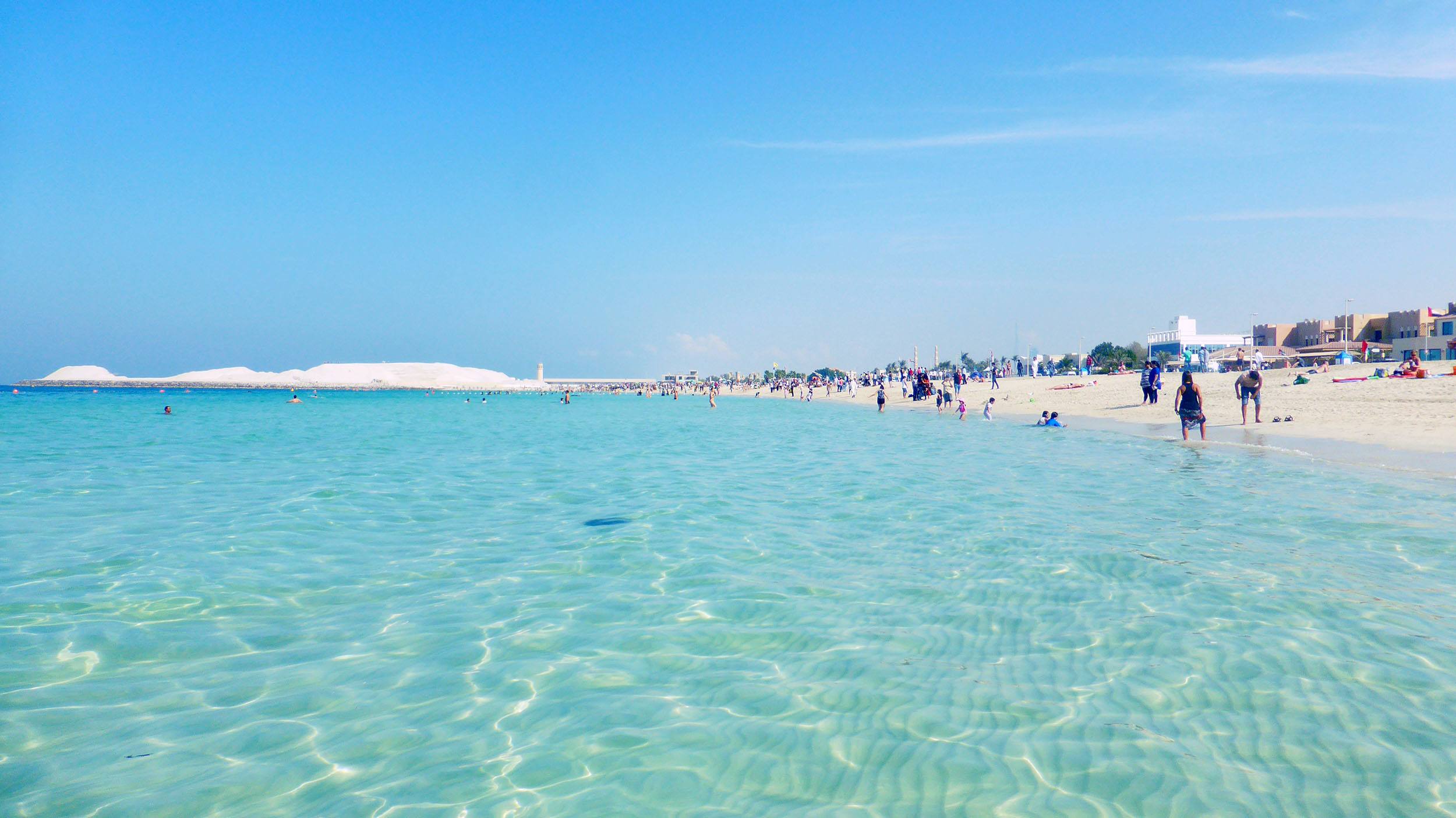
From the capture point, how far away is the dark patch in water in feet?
34.8

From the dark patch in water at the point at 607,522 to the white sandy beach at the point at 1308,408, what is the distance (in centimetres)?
1789

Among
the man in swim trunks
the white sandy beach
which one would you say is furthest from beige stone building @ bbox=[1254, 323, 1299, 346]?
the man in swim trunks

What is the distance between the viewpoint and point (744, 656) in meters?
5.41

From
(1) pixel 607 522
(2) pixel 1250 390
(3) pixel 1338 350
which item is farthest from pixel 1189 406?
(3) pixel 1338 350

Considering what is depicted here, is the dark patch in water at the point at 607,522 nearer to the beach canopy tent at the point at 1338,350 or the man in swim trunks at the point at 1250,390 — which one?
the man in swim trunks at the point at 1250,390

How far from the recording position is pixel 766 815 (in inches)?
134

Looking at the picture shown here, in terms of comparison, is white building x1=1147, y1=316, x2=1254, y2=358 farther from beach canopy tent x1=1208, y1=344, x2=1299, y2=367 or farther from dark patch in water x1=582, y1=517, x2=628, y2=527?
dark patch in water x1=582, y1=517, x2=628, y2=527

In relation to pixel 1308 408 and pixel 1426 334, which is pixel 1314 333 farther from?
pixel 1308 408

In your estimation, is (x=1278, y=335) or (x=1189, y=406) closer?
(x=1189, y=406)

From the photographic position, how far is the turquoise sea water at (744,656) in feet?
12.1

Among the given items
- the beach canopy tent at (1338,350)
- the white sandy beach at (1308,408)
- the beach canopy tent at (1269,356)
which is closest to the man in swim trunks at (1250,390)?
the white sandy beach at (1308,408)

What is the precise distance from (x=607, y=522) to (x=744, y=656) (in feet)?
18.9

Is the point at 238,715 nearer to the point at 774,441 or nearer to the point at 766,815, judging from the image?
the point at 766,815

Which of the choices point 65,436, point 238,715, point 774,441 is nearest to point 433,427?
point 65,436
